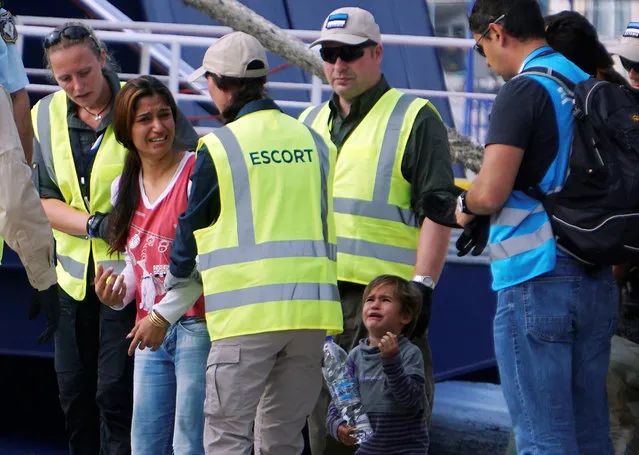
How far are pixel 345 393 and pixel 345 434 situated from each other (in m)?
0.15

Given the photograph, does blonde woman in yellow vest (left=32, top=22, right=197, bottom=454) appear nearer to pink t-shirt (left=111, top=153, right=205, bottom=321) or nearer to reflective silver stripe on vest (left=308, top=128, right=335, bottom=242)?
pink t-shirt (left=111, top=153, right=205, bottom=321)

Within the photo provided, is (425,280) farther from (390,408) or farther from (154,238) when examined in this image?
(154,238)

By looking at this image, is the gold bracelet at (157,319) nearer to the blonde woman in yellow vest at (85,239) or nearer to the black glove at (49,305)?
the black glove at (49,305)

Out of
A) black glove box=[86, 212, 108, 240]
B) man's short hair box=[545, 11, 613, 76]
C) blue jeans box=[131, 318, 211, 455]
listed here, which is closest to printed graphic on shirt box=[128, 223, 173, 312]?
blue jeans box=[131, 318, 211, 455]

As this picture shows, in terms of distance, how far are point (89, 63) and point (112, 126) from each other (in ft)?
0.83

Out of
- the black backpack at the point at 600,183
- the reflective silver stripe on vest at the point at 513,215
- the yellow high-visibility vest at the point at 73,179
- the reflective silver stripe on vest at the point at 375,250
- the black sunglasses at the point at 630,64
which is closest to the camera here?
the black backpack at the point at 600,183

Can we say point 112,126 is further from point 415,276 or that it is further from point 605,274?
point 605,274

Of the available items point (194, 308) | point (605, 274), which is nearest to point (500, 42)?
point (605, 274)

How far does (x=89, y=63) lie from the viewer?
186 inches

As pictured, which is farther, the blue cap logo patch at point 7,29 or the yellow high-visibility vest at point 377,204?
the yellow high-visibility vest at point 377,204

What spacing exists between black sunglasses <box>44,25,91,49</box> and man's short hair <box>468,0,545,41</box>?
68.0 inches

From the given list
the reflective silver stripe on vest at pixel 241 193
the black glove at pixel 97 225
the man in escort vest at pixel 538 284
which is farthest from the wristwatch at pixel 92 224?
the man in escort vest at pixel 538 284

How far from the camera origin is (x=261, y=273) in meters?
3.75

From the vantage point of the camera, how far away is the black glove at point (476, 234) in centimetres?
371
